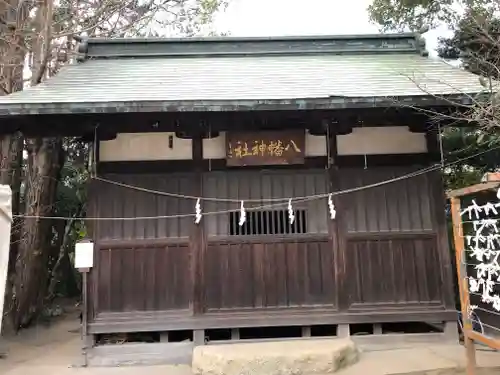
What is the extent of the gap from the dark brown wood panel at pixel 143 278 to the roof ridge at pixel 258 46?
4509 millimetres

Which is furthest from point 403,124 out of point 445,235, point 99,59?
point 99,59

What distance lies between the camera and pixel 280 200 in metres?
6.79

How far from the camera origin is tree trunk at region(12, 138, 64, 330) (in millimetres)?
9477

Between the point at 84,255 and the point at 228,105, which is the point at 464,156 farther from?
the point at 84,255

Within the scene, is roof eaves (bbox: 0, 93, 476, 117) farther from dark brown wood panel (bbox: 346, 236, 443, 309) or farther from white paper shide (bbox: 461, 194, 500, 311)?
dark brown wood panel (bbox: 346, 236, 443, 309)

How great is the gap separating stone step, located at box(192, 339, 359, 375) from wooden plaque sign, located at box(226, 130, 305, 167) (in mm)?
2651

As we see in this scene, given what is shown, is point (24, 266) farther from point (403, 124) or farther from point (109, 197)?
point (403, 124)

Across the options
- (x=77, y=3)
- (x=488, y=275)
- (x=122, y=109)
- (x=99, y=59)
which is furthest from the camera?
(x=77, y=3)

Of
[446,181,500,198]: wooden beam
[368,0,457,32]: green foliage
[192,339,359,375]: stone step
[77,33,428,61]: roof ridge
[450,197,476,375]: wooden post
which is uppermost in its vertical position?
[368,0,457,32]: green foliage

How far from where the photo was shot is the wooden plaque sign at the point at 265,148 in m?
6.75

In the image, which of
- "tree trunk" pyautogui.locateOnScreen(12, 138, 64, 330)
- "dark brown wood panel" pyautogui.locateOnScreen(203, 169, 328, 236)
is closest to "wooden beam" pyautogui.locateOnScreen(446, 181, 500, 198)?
"dark brown wood panel" pyautogui.locateOnScreen(203, 169, 328, 236)

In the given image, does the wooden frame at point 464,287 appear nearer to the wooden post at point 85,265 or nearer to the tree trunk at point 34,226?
the wooden post at point 85,265

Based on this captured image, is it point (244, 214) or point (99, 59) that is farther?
point (99, 59)

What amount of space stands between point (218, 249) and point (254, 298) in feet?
2.94
